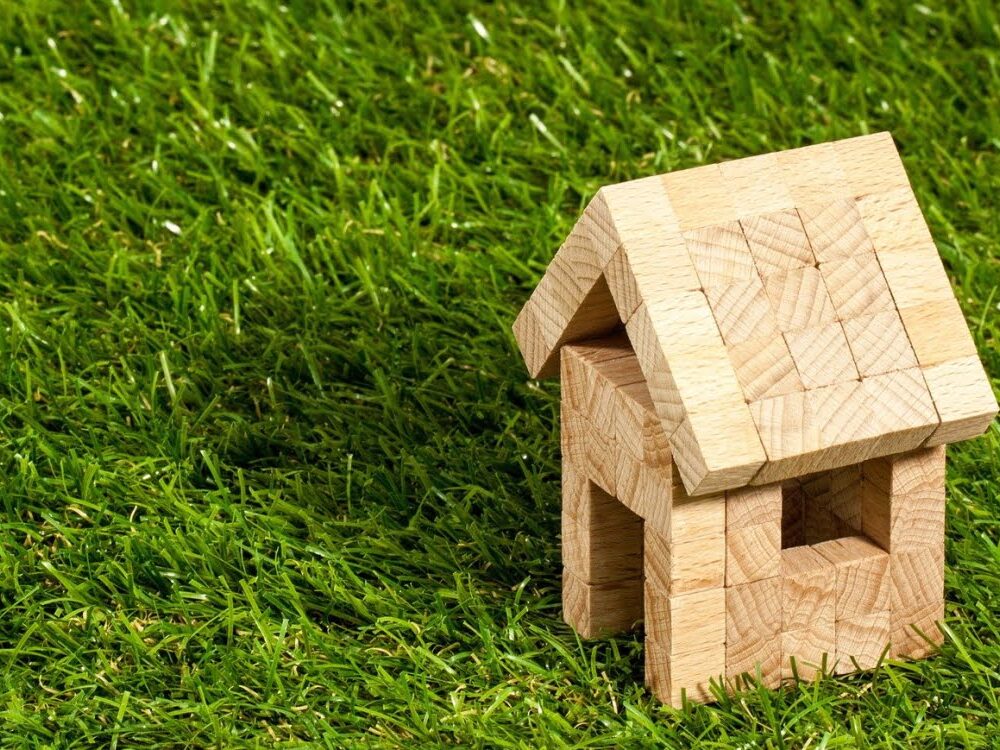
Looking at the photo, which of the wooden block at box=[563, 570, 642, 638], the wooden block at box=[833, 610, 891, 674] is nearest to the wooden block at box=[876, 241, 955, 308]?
the wooden block at box=[833, 610, 891, 674]

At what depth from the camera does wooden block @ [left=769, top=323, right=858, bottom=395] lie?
272 cm

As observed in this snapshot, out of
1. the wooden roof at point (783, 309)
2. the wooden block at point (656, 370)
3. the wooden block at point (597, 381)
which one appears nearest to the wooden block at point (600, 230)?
the wooden roof at point (783, 309)

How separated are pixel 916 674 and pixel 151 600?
1.33 m

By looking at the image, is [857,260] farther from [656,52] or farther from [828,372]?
[656,52]

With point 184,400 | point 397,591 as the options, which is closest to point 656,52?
point 184,400

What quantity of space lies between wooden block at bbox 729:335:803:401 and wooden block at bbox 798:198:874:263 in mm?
176

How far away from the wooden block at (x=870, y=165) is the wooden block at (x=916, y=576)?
600 millimetres

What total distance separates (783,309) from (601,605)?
0.67 meters

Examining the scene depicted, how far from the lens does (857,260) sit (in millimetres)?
2803

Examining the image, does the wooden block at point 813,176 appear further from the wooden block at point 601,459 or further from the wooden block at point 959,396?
the wooden block at point 601,459

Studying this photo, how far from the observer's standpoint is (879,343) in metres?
2.78

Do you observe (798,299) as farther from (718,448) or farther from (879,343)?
(718,448)

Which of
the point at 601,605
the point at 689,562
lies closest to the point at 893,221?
the point at 689,562

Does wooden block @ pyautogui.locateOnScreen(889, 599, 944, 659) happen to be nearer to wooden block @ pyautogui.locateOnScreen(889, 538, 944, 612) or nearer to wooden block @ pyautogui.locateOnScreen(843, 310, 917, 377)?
wooden block @ pyautogui.locateOnScreen(889, 538, 944, 612)
